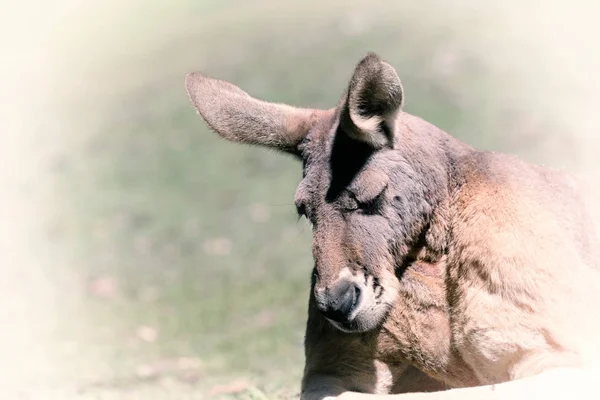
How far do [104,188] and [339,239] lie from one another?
7.63 meters

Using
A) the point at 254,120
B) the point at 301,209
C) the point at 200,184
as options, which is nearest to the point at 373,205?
the point at 301,209

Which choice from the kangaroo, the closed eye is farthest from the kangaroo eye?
the closed eye

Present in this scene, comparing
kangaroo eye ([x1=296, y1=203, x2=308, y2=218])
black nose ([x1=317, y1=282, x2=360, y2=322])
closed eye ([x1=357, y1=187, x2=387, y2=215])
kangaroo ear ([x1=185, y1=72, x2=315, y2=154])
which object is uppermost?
kangaroo ear ([x1=185, y1=72, x2=315, y2=154])

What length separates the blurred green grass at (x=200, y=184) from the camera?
7562 millimetres

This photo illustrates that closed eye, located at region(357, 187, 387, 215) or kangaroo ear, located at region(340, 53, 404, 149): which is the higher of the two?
kangaroo ear, located at region(340, 53, 404, 149)

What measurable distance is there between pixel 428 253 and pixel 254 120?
110 cm

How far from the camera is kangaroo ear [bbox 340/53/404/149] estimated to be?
408 cm

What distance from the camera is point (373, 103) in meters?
4.24

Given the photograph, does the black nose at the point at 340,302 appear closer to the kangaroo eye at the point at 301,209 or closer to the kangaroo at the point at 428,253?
the kangaroo at the point at 428,253

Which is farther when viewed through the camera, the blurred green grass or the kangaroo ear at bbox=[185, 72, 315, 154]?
the blurred green grass

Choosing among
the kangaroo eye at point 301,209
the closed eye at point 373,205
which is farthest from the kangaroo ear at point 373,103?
the kangaroo eye at point 301,209

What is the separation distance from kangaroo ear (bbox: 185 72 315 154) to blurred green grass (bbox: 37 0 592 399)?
6.13 ft

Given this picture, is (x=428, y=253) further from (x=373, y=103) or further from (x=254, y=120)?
(x=254, y=120)

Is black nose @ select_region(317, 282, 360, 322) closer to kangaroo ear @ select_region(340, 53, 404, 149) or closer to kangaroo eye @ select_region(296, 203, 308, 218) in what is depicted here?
kangaroo eye @ select_region(296, 203, 308, 218)
